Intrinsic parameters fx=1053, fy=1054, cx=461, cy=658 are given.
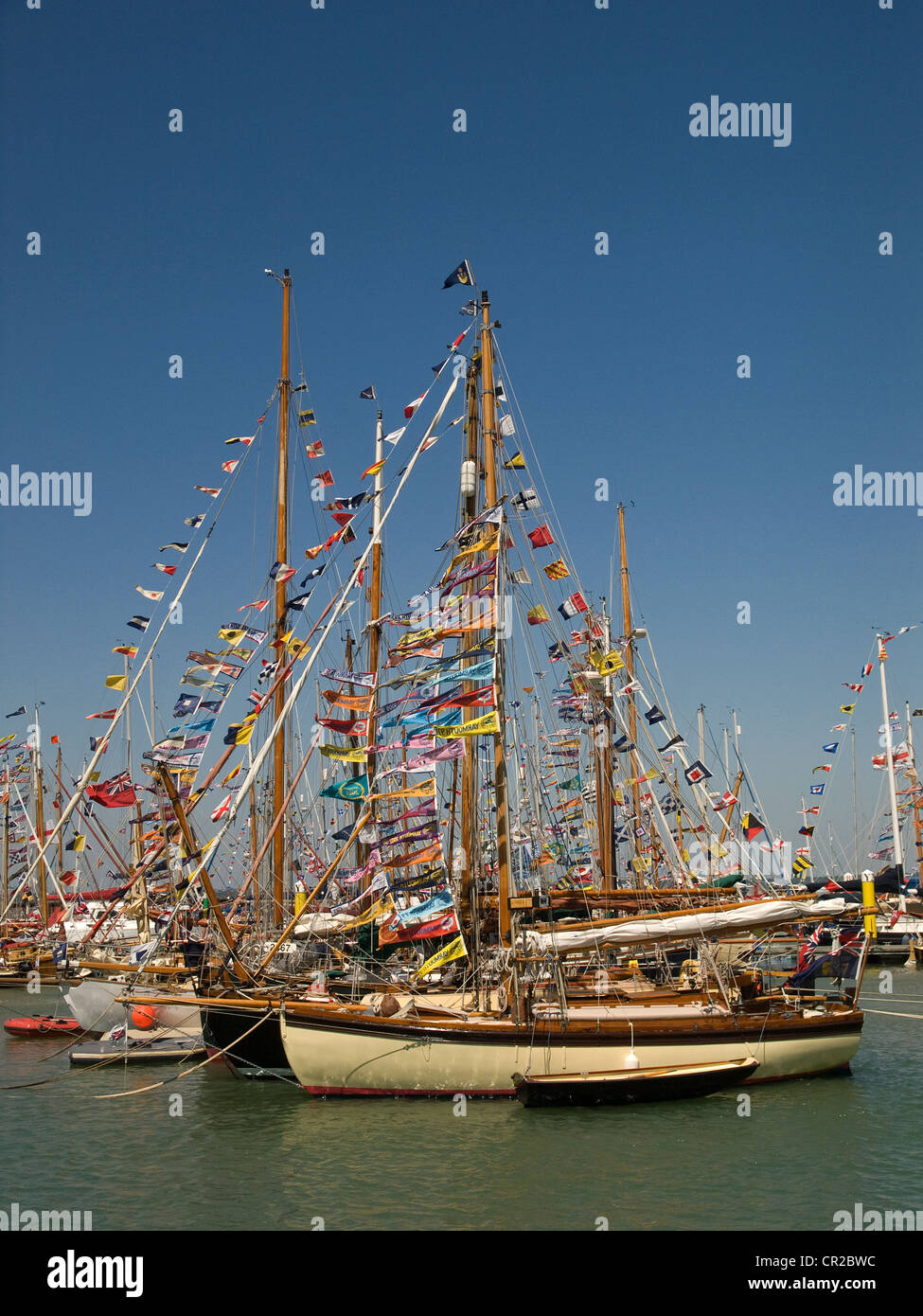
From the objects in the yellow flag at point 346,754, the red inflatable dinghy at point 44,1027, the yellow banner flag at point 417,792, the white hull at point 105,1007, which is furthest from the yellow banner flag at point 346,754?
the red inflatable dinghy at point 44,1027

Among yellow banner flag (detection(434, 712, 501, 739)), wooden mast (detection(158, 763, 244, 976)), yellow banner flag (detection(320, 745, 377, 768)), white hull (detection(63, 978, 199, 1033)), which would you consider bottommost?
white hull (detection(63, 978, 199, 1033))

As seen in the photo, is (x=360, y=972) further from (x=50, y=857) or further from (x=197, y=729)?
(x=50, y=857)

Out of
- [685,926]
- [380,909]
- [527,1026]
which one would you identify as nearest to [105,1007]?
[380,909]

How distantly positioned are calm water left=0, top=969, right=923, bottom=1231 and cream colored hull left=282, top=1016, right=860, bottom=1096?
51 centimetres

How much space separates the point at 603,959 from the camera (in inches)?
1215

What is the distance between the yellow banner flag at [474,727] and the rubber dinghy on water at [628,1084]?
826 centimetres

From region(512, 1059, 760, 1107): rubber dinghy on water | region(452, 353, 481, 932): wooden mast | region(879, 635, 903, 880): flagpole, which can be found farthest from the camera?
region(879, 635, 903, 880): flagpole

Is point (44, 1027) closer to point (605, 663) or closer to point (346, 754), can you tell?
point (346, 754)

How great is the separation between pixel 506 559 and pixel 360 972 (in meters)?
13.5

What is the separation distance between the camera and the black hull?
29500mm

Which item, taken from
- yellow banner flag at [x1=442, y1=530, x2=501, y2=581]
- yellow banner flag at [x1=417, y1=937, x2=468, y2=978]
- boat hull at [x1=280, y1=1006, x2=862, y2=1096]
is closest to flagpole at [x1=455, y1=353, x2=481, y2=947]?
yellow banner flag at [x1=442, y1=530, x2=501, y2=581]

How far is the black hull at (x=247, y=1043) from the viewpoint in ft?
96.8

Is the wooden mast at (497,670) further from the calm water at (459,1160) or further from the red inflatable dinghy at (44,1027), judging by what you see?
the red inflatable dinghy at (44,1027)

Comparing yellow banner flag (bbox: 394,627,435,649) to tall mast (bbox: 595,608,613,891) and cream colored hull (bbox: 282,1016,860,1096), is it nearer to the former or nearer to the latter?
cream colored hull (bbox: 282,1016,860,1096)
